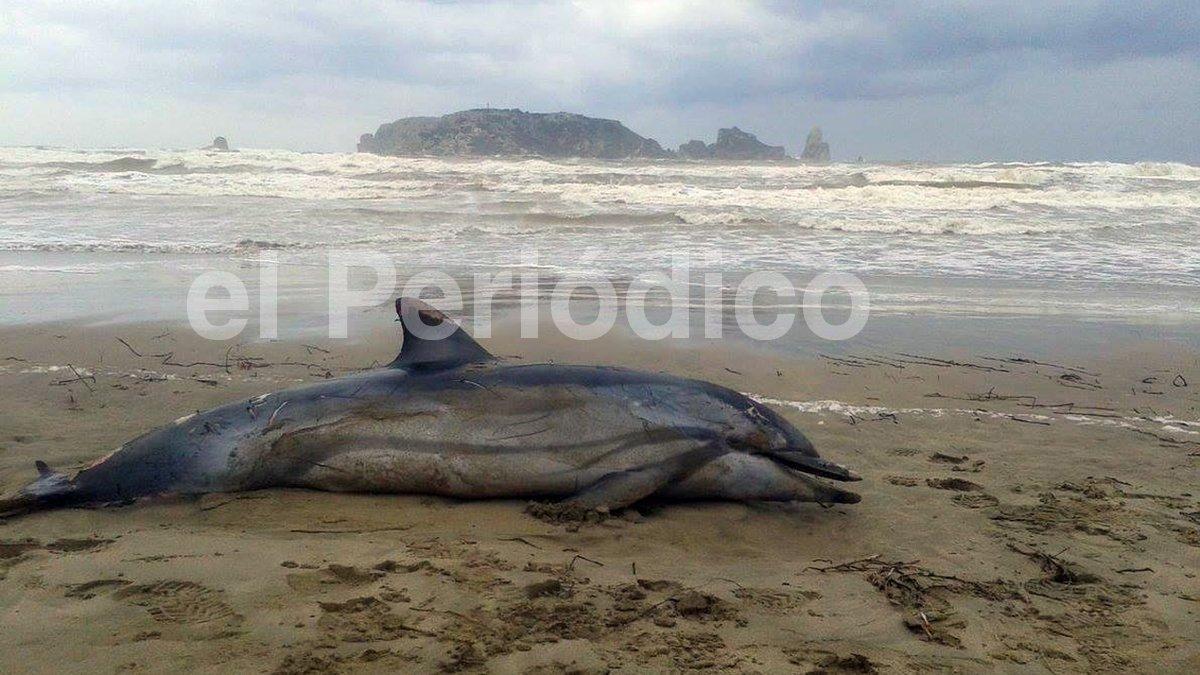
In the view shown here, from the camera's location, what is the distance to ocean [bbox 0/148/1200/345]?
36.1 ft

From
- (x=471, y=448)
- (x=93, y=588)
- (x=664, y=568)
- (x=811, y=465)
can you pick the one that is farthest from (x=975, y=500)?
(x=93, y=588)

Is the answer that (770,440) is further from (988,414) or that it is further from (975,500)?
(988,414)

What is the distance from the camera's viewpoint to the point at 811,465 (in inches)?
181

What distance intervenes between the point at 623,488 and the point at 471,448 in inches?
32.6

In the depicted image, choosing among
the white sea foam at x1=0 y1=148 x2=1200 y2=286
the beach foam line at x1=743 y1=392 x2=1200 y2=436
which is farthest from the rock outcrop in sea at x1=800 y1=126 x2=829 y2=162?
the beach foam line at x1=743 y1=392 x2=1200 y2=436

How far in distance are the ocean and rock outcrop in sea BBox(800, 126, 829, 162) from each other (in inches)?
1462

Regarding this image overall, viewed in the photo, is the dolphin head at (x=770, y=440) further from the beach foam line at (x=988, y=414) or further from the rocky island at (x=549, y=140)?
the rocky island at (x=549, y=140)

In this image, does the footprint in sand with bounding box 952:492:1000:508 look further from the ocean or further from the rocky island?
the rocky island

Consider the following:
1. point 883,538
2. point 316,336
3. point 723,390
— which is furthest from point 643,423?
point 316,336

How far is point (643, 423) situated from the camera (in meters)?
4.58

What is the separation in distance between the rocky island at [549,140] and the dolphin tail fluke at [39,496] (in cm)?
5810

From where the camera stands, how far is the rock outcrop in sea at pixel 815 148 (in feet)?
236

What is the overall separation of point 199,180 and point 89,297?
23722 mm

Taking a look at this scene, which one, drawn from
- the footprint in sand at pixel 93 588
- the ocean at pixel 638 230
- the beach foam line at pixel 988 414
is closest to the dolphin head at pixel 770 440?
the beach foam line at pixel 988 414
